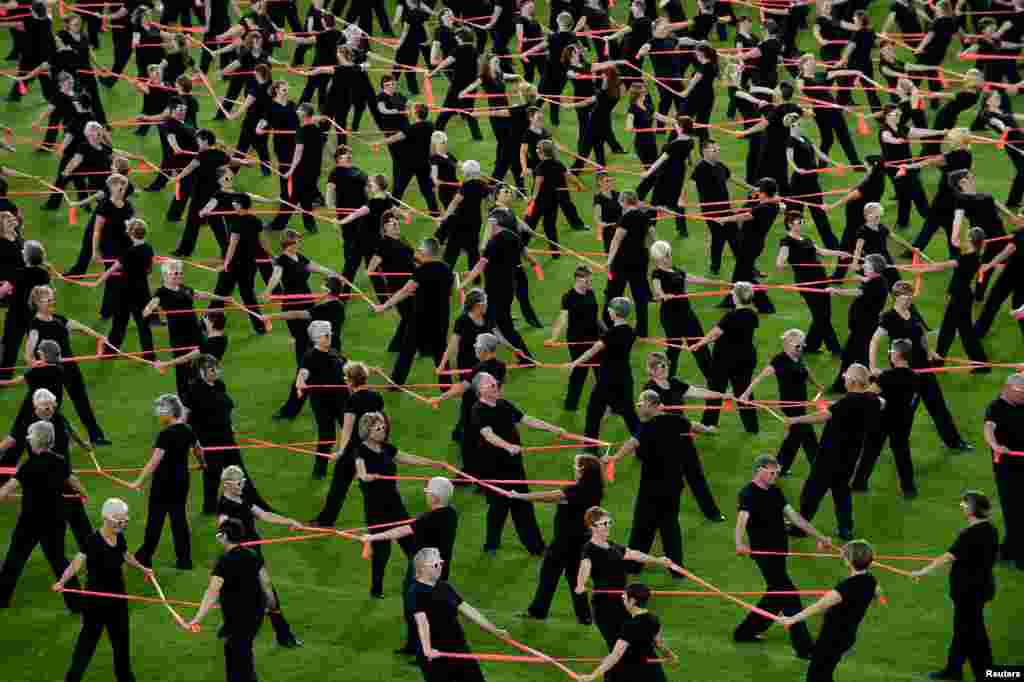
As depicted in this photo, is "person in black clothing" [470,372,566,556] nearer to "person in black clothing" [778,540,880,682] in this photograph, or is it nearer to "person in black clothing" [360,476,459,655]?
"person in black clothing" [360,476,459,655]

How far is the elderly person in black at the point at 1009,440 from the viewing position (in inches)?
516

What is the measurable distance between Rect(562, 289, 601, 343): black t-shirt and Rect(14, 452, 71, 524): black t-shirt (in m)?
5.19

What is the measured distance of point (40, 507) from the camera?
12750 millimetres

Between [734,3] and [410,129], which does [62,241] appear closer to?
[410,129]

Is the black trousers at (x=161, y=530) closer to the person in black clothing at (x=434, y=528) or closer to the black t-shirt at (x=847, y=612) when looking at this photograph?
the person in black clothing at (x=434, y=528)

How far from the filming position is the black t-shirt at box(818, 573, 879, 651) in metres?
11.2

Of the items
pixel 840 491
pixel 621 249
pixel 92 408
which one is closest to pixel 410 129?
pixel 621 249

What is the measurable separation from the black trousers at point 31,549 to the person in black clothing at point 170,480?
2.22 feet

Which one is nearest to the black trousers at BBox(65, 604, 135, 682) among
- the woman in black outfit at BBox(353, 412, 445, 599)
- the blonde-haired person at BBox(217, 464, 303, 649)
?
the blonde-haired person at BBox(217, 464, 303, 649)

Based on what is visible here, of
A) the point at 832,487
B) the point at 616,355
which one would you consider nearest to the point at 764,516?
the point at 832,487

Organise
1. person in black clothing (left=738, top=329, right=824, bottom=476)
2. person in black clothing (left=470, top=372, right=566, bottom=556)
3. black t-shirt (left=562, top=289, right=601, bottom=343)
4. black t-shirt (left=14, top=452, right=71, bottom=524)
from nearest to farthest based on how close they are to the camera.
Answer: black t-shirt (left=14, top=452, right=71, bottom=524) → person in black clothing (left=470, top=372, right=566, bottom=556) → person in black clothing (left=738, top=329, right=824, bottom=476) → black t-shirt (left=562, top=289, right=601, bottom=343)

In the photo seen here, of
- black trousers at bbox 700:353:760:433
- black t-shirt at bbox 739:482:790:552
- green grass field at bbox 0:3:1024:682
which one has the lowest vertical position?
green grass field at bbox 0:3:1024:682

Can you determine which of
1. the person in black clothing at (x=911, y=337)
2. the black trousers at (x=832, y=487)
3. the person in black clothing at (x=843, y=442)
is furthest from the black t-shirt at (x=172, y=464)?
the person in black clothing at (x=911, y=337)

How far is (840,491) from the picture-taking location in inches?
545
